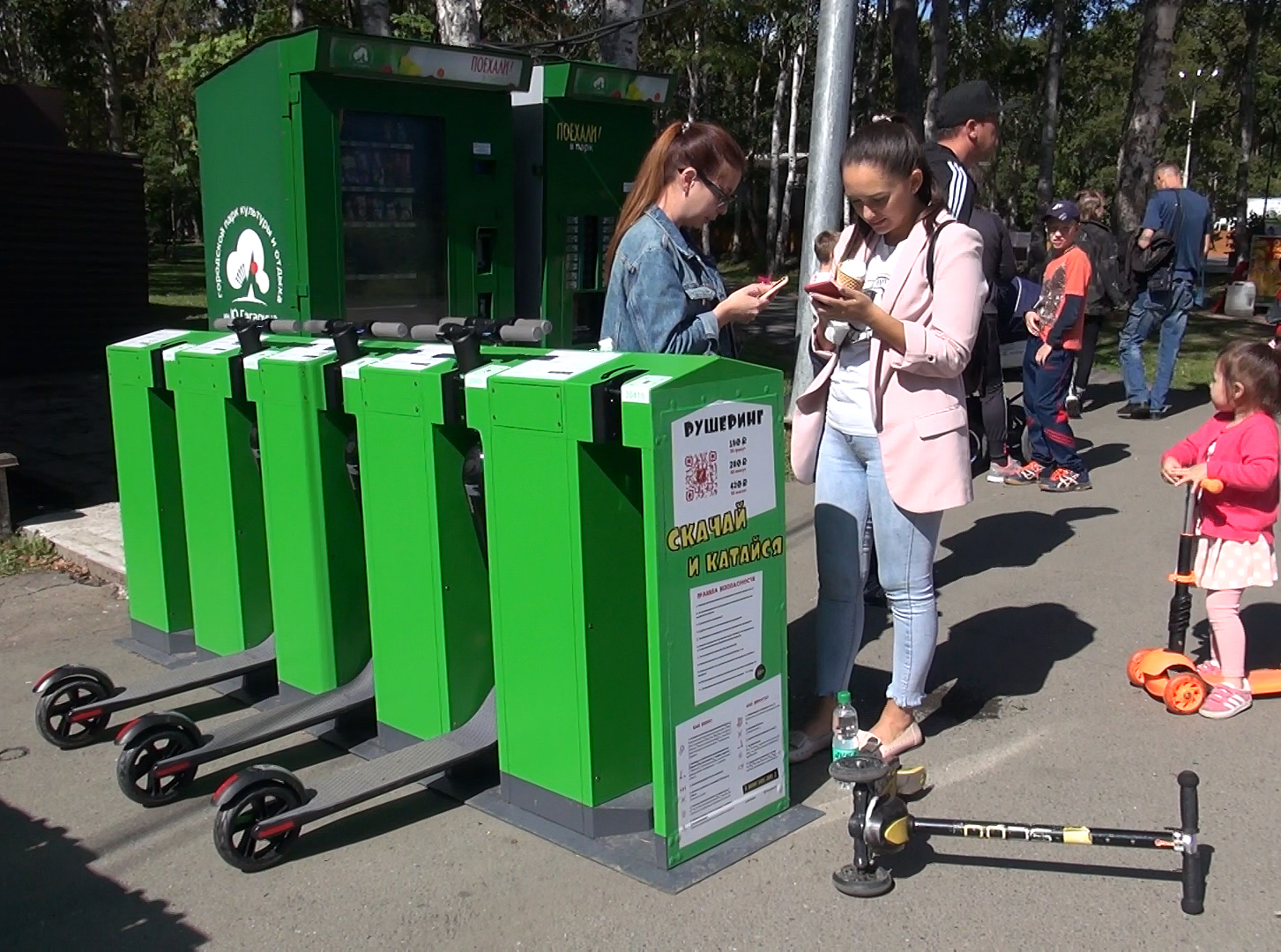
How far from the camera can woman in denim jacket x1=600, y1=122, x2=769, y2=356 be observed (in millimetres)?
3709

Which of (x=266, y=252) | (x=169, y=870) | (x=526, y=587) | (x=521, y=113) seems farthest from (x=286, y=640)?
(x=521, y=113)

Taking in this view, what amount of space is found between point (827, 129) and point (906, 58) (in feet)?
18.8

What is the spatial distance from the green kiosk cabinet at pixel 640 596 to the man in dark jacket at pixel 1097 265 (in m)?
6.34

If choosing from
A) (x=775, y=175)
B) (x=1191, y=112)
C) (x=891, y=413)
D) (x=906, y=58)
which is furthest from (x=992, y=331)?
(x=1191, y=112)

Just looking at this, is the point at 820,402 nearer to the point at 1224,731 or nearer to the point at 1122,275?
the point at 1224,731

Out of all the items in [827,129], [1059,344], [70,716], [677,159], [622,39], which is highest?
[622,39]

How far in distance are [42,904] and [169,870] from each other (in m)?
0.32

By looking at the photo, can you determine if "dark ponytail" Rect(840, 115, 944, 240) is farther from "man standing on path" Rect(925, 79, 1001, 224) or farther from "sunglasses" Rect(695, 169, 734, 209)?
"man standing on path" Rect(925, 79, 1001, 224)

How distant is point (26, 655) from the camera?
5.20 meters

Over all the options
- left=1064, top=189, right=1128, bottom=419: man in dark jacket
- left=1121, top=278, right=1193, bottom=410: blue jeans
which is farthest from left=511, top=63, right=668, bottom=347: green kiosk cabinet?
left=1121, top=278, right=1193, bottom=410: blue jeans

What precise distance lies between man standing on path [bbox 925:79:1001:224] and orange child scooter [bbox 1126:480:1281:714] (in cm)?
148

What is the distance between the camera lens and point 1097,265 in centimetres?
933

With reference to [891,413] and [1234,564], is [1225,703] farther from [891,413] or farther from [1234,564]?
[891,413]

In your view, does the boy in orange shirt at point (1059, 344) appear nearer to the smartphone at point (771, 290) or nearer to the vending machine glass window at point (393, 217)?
the vending machine glass window at point (393, 217)
